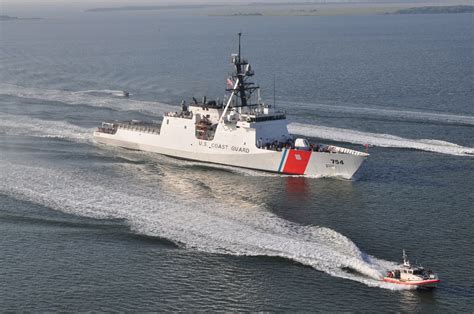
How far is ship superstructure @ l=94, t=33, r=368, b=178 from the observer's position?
2162 inches

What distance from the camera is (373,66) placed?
114875 mm

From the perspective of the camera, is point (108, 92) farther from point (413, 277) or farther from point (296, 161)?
point (413, 277)

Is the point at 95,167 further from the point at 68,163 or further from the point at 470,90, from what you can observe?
the point at 470,90

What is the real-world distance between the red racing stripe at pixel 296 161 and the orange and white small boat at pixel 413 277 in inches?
825

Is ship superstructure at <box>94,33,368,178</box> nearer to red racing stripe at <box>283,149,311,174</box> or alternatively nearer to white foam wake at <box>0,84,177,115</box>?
red racing stripe at <box>283,149,311,174</box>

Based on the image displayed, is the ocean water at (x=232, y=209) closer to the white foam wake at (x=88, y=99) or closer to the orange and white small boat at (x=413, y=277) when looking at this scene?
the white foam wake at (x=88, y=99)

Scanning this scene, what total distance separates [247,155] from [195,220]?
1486 cm

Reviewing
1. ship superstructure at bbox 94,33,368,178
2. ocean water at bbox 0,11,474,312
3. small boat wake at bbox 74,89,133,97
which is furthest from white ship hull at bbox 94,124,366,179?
small boat wake at bbox 74,89,133,97

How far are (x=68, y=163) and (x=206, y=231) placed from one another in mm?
20427

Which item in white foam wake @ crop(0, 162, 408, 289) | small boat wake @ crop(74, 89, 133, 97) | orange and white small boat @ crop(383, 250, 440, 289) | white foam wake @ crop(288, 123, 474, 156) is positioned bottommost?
orange and white small boat @ crop(383, 250, 440, 289)

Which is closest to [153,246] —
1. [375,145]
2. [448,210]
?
[448,210]

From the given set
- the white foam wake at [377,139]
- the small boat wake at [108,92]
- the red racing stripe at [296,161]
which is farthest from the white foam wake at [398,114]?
the small boat wake at [108,92]

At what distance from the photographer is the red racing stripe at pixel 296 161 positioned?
54.8 m

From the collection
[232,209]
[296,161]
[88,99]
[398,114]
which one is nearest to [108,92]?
[88,99]
